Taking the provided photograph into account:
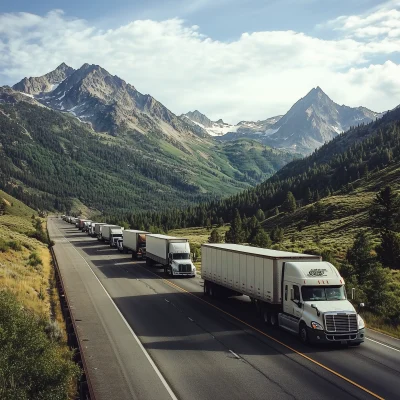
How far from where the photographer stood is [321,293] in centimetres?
2378

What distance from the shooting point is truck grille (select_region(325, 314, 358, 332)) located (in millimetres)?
21844

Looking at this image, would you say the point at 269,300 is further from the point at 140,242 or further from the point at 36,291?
the point at 140,242

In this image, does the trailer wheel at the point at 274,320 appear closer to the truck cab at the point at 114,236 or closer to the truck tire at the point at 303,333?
the truck tire at the point at 303,333

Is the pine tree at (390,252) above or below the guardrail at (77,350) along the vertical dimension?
above

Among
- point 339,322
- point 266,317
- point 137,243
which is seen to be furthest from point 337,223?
point 339,322

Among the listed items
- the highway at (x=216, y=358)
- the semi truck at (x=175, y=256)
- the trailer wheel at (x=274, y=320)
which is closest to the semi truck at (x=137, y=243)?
the semi truck at (x=175, y=256)

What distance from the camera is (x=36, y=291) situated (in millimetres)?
34844

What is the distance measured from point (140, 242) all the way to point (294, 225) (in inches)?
2932

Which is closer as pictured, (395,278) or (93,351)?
(93,351)

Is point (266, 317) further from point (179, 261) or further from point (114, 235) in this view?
point (114, 235)

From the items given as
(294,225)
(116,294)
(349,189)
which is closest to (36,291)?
(116,294)

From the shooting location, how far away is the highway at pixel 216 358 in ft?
55.0

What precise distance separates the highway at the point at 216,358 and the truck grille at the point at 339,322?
1053 millimetres

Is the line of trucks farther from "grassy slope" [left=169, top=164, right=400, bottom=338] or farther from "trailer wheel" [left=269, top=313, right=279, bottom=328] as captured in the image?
"grassy slope" [left=169, top=164, right=400, bottom=338]
